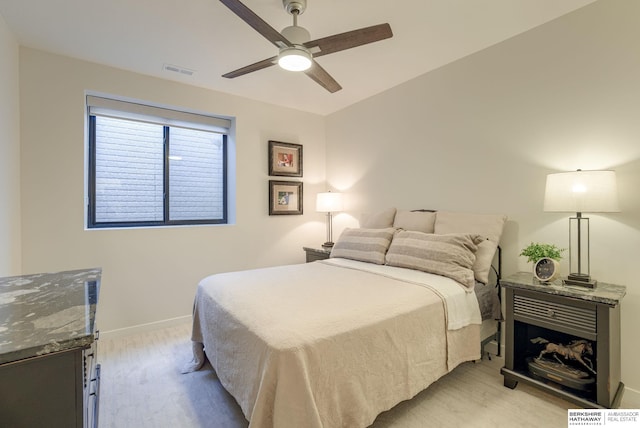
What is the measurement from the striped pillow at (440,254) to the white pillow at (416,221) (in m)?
0.30

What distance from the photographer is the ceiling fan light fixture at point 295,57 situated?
6.04 ft

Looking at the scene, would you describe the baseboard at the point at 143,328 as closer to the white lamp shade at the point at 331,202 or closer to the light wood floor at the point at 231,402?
the light wood floor at the point at 231,402

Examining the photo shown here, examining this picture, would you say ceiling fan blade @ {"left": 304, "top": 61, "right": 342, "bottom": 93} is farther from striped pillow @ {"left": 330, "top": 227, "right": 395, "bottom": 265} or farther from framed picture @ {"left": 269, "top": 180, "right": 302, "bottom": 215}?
framed picture @ {"left": 269, "top": 180, "right": 302, "bottom": 215}

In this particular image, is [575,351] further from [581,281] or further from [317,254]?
[317,254]

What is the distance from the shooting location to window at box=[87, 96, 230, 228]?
3084mm

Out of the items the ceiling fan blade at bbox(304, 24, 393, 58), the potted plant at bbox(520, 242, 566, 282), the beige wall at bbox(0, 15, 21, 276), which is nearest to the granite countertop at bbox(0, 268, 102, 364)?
the beige wall at bbox(0, 15, 21, 276)

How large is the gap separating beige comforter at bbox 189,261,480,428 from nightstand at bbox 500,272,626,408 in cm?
31

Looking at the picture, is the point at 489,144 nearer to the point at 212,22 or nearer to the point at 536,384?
the point at 536,384

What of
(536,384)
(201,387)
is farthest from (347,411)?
(536,384)

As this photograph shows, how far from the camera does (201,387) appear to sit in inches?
82.7

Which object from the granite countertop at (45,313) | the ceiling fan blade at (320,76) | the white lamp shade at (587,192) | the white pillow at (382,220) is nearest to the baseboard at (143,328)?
the granite countertop at (45,313)

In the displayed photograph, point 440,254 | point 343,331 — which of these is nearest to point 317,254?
point 440,254

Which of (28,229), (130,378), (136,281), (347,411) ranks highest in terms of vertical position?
(28,229)

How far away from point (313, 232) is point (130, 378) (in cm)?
264
